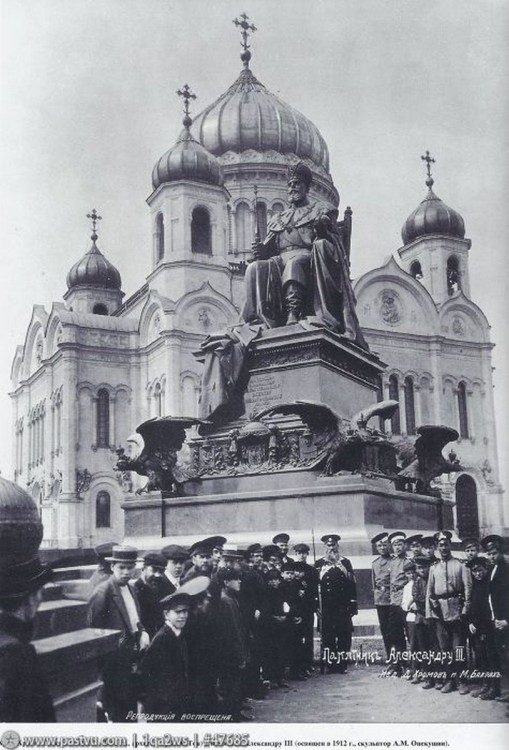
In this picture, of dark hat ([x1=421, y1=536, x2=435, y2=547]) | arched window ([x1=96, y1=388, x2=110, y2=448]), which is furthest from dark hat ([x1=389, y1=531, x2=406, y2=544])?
arched window ([x1=96, y1=388, x2=110, y2=448])

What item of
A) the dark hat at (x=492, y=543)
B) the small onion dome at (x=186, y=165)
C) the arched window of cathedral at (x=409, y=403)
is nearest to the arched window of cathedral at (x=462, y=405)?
the arched window of cathedral at (x=409, y=403)

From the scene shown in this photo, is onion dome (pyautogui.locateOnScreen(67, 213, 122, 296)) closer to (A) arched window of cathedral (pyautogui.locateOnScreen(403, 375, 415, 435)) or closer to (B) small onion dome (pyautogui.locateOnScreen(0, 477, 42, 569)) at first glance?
(A) arched window of cathedral (pyautogui.locateOnScreen(403, 375, 415, 435))

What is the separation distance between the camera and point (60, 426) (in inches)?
1638

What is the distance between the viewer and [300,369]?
10.4 meters

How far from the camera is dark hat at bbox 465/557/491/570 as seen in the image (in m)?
7.29

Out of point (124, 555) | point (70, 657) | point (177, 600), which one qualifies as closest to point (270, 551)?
point (124, 555)

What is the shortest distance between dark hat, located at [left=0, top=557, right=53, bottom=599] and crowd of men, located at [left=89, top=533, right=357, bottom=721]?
1.12m

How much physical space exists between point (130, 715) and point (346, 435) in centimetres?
434

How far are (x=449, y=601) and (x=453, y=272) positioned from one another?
1601 inches

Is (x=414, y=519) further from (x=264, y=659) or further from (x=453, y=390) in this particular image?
(x=453, y=390)

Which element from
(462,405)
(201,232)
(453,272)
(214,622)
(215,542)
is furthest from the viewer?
(453,272)

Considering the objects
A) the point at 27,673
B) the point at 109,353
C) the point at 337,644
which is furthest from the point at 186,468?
the point at 109,353

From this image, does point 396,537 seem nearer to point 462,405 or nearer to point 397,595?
point 397,595

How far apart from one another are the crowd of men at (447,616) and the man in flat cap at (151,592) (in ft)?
7.30
